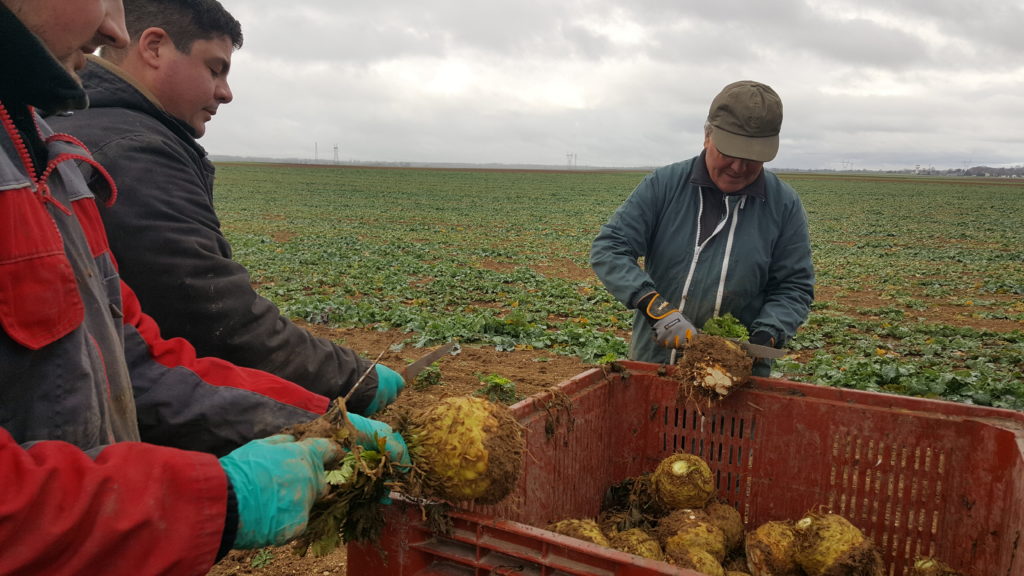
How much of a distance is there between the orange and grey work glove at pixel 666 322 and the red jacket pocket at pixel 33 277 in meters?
2.54

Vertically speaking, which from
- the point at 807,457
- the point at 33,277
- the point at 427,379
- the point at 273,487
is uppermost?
the point at 33,277

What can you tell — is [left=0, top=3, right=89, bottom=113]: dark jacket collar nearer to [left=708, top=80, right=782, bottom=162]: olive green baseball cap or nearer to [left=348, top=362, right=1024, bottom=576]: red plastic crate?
[left=348, top=362, right=1024, bottom=576]: red plastic crate

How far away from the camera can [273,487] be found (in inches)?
59.6

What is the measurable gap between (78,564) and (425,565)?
0.85 meters

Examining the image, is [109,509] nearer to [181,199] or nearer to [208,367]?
[208,367]

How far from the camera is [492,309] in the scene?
11.1 meters

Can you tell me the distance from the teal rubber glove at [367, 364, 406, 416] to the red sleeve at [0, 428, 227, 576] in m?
1.22

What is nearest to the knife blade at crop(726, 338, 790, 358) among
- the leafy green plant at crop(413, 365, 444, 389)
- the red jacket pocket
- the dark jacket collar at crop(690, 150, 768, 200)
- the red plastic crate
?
the red plastic crate

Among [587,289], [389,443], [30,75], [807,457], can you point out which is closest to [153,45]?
[30,75]

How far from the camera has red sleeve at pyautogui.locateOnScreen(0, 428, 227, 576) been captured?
3.91 feet

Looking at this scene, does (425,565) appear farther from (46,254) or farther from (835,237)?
(835,237)

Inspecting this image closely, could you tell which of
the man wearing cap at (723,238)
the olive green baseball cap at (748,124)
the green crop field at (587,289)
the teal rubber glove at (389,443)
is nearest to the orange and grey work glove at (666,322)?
the man wearing cap at (723,238)

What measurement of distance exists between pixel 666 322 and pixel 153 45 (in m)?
2.57

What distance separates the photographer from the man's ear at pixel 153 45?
8.49 feet
